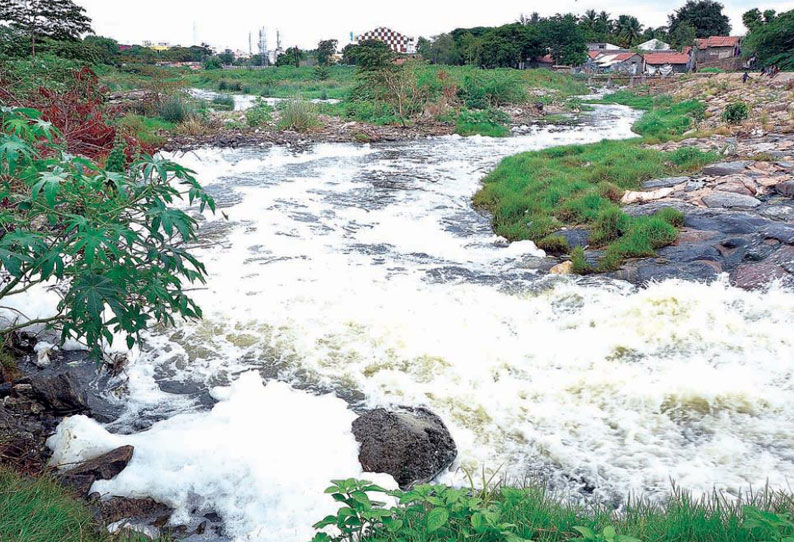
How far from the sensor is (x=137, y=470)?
319cm

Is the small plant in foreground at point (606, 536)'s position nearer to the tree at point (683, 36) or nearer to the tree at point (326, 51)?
the tree at point (326, 51)

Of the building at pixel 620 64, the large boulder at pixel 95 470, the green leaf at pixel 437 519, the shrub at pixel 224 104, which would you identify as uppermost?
the building at pixel 620 64

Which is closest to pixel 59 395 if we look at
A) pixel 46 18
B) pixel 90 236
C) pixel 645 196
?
pixel 90 236

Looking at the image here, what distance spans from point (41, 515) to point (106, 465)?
0.77m

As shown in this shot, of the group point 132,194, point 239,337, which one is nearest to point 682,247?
point 239,337

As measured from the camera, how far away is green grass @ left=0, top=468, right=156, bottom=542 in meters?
2.25

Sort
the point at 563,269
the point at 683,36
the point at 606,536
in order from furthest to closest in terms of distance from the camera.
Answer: the point at 683,36
the point at 563,269
the point at 606,536

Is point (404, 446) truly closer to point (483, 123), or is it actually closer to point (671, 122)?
point (671, 122)

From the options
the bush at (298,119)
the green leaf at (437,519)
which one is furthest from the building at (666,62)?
the green leaf at (437,519)

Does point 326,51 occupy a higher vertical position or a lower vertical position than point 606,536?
higher

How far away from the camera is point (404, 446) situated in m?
3.32

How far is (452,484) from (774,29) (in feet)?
117

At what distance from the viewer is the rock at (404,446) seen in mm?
3258

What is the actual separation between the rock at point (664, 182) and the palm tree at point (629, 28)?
242ft
